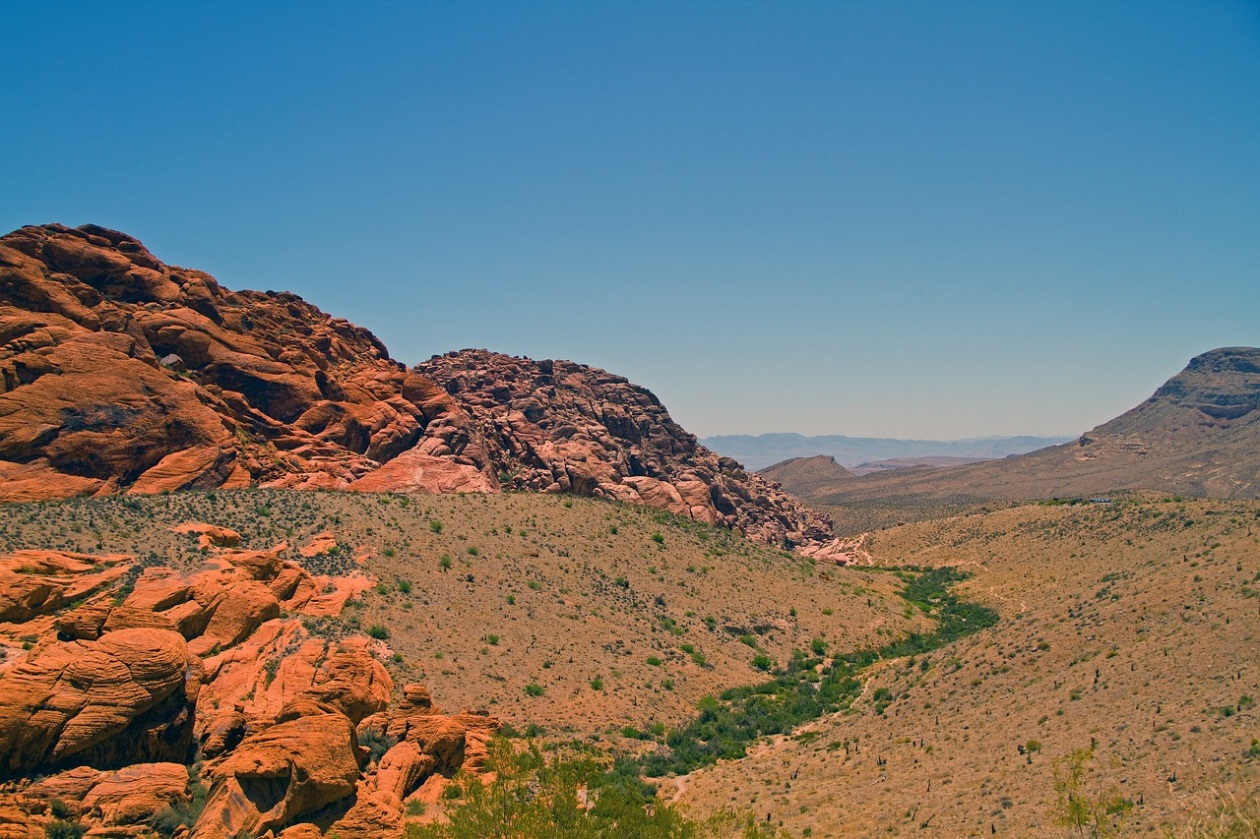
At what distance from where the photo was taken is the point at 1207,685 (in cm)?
2297

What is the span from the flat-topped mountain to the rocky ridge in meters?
146

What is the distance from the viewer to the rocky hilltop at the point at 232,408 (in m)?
39.6

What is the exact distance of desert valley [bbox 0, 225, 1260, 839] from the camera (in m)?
18.6

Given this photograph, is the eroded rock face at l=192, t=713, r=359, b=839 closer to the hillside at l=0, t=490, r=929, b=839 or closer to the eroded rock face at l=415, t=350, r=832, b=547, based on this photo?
the hillside at l=0, t=490, r=929, b=839

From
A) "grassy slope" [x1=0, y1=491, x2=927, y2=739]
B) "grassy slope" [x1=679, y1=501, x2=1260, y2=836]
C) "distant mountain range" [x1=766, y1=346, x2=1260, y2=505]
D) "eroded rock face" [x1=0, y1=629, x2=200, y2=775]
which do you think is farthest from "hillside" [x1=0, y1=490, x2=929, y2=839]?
"distant mountain range" [x1=766, y1=346, x2=1260, y2=505]

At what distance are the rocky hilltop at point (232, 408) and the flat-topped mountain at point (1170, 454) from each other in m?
101

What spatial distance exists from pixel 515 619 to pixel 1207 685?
31.8 m

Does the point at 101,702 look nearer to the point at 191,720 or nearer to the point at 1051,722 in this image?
the point at 191,720

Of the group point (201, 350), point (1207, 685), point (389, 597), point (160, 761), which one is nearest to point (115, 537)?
point (389, 597)

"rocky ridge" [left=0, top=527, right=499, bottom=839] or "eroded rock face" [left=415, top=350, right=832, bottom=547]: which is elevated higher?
"eroded rock face" [left=415, top=350, right=832, bottom=547]

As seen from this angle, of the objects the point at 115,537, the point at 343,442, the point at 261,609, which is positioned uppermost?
the point at 343,442

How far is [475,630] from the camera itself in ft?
125

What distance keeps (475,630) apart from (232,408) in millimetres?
27153

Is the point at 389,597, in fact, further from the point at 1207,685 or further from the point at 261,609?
the point at 1207,685
